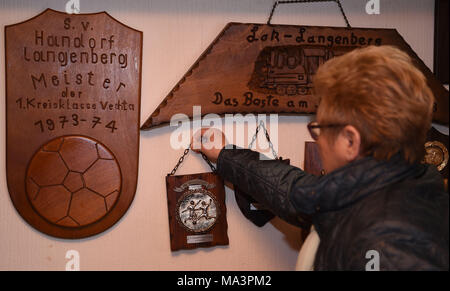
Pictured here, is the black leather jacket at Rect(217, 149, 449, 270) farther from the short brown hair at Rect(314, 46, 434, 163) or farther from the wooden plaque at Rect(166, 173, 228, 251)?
the wooden plaque at Rect(166, 173, 228, 251)

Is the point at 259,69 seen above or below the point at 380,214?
above

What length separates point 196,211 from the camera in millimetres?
1401

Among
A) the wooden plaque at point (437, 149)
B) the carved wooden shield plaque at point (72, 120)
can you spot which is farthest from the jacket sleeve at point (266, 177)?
the wooden plaque at point (437, 149)

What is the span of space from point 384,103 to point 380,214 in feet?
0.84

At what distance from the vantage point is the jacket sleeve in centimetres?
110

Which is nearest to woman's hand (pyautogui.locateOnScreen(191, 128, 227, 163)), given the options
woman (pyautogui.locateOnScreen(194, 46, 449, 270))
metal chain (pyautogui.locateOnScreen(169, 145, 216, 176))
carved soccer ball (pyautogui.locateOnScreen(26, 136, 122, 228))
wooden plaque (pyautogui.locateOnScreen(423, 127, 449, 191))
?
metal chain (pyautogui.locateOnScreen(169, 145, 216, 176))

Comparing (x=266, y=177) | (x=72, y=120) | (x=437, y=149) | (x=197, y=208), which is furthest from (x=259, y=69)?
(x=437, y=149)

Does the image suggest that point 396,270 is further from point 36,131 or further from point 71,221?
point 36,131

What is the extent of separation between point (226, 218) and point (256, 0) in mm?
859

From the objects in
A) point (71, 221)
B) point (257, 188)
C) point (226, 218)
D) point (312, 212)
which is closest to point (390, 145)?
point (312, 212)

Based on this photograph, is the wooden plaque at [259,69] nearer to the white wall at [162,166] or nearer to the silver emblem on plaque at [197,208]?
the white wall at [162,166]

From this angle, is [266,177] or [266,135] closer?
[266,177]

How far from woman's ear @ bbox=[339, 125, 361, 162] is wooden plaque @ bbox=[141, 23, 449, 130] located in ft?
1.67

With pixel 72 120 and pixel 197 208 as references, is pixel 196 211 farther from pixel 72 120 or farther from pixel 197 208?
pixel 72 120
